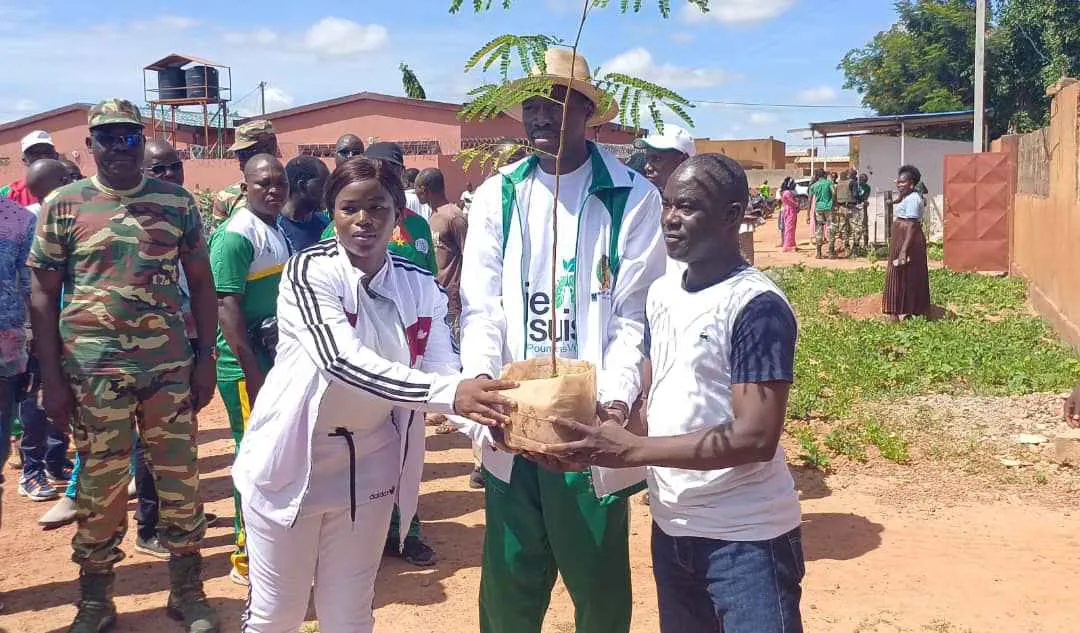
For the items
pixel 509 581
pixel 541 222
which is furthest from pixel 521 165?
pixel 509 581

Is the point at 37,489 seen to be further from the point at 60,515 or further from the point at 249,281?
the point at 249,281

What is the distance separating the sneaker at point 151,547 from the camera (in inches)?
194

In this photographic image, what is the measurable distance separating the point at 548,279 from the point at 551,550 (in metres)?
0.85

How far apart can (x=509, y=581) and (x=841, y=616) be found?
1997 millimetres

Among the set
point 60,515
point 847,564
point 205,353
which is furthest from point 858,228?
point 205,353

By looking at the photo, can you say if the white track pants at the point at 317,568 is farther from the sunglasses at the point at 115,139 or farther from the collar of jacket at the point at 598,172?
the sunglasses at the point at 115,139

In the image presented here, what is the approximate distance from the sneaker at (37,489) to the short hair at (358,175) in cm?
433

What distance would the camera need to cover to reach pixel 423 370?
2.89 metres

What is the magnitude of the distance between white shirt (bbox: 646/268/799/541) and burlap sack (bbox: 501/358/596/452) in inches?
8.6

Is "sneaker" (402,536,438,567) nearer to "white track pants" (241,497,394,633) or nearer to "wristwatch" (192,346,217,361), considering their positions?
"wristwatch" (192,346,217,361)

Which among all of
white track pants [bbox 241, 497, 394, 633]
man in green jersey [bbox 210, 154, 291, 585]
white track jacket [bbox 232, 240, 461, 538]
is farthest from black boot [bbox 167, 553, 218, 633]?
white track jacket [bbox 232, 240, 461, 538]

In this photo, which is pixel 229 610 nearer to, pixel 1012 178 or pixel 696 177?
pixel 696 177

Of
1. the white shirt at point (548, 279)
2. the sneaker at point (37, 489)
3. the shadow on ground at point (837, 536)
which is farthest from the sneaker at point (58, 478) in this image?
the shadow on ground at point (837, 536)

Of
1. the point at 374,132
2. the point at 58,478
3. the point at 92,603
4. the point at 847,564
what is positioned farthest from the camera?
the point at 374,132
